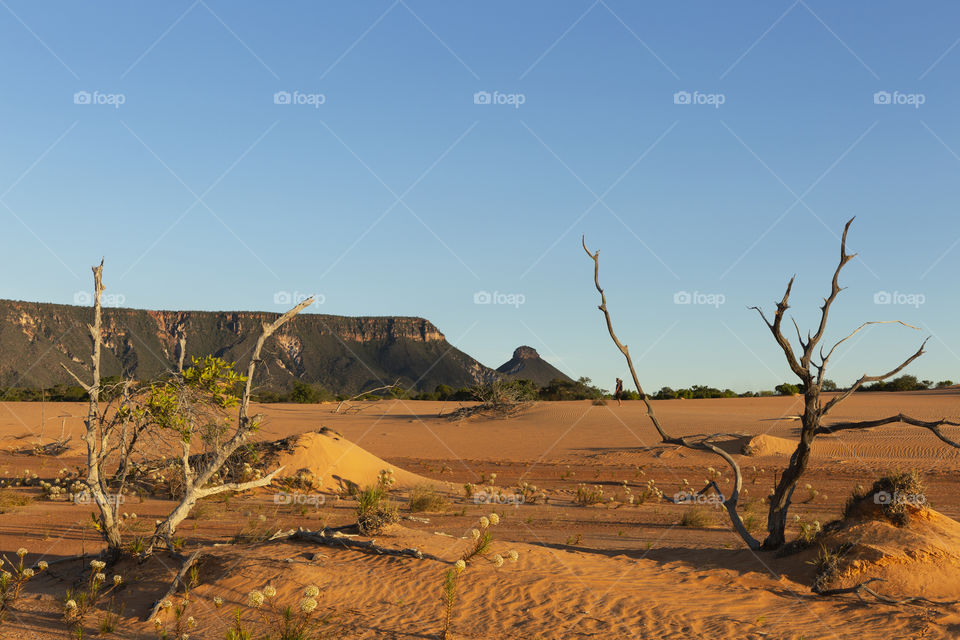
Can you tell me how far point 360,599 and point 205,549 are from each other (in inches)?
107

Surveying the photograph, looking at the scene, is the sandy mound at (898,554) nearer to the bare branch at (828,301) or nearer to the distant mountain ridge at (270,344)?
the bare branch at (828,301)

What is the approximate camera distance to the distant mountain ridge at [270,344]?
231ft

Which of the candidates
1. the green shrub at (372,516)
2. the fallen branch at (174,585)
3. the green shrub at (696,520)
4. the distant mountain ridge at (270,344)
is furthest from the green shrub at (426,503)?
the distant mountain ridge at (270,344)

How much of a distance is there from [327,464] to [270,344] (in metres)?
67.2

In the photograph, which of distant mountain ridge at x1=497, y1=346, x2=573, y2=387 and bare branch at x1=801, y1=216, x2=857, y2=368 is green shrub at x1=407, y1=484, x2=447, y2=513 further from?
distant mountain ridge at x1=497, y1=346, x2=573, y2=387

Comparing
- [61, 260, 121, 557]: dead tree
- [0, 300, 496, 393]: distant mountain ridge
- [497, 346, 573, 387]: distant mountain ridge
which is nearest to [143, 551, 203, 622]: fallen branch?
[61, 260, 121, 557]: dead tree

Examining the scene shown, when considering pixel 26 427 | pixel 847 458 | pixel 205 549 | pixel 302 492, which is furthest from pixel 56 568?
pixel 26 427

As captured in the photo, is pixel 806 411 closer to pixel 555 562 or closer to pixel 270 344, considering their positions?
pixel 555 562

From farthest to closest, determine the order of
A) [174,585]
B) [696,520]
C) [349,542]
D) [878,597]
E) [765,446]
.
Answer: [765,446]
[696,520]
[349,542]
[174,585]
[878,597]

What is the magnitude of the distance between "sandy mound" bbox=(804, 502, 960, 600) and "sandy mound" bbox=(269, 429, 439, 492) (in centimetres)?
1213

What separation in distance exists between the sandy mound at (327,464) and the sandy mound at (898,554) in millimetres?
12128

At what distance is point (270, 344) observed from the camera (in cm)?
8331

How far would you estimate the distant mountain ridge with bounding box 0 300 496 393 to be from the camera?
231ft

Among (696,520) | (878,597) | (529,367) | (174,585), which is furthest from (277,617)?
(529,367)
